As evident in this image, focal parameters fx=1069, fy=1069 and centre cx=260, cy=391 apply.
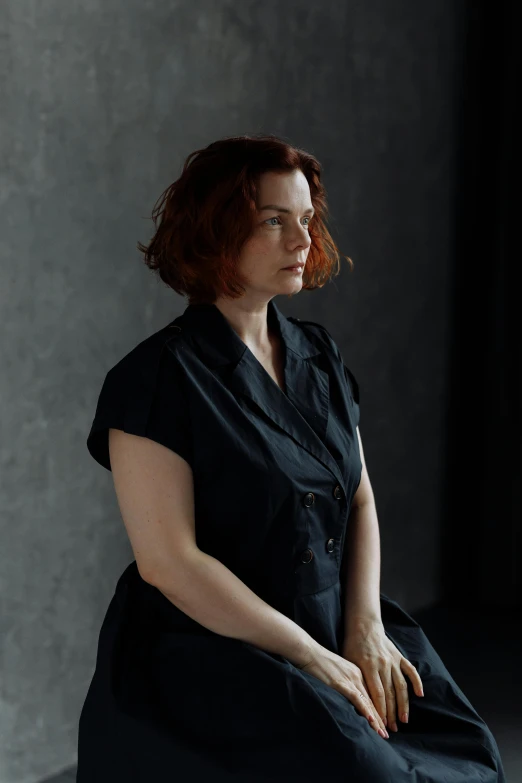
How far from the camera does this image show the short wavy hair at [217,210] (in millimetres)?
1614

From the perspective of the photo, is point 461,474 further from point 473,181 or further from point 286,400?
point 286,400

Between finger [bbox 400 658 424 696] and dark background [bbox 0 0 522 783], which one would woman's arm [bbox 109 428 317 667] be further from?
dark background [bbox 0 0 522 783]

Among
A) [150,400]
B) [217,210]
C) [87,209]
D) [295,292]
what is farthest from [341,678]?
[87,209]

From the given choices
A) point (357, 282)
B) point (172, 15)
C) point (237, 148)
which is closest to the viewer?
point (237, 148)

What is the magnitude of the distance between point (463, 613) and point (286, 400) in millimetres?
2023

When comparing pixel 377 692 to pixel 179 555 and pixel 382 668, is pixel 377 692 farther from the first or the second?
pixel 179 555

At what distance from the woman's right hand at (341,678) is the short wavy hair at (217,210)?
565mm

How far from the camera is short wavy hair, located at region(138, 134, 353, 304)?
1614 millimetres

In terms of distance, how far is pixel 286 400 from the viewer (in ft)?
5.48

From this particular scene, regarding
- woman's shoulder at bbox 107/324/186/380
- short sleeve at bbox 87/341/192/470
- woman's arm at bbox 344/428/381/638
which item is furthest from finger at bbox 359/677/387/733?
woman's shoulder at bbox 107/324/186/380

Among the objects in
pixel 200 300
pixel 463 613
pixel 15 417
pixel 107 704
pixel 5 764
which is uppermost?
pixel 200 300

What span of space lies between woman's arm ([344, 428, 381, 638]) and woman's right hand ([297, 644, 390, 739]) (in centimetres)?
12

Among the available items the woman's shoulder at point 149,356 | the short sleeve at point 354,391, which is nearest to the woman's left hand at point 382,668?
the short sleeve at point 354,391

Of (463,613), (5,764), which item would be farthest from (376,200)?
(5,764)
